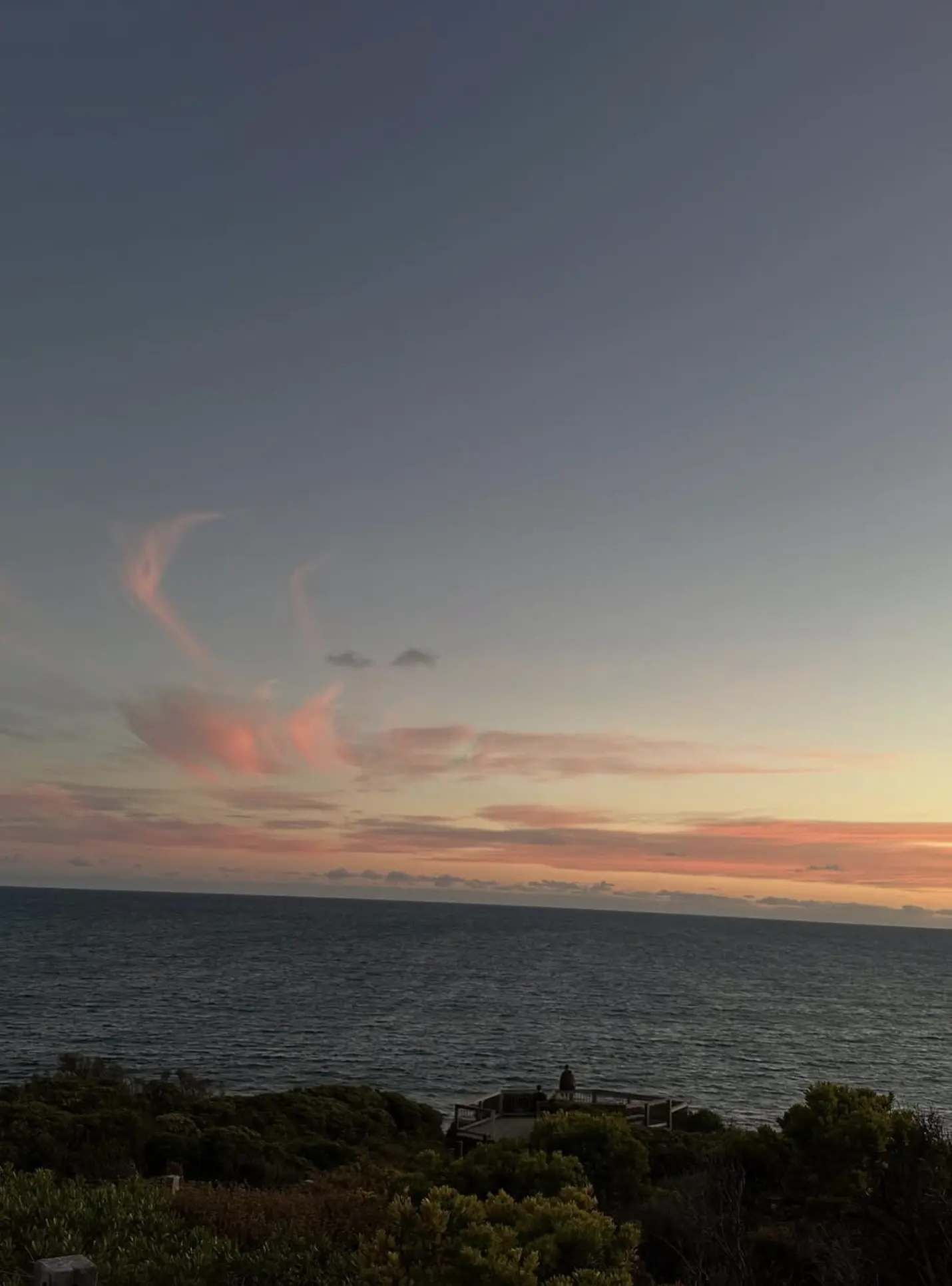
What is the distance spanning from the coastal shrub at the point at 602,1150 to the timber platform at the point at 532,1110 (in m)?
12.1

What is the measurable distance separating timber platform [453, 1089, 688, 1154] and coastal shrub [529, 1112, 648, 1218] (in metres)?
12.1

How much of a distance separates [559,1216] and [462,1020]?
67.7 meters

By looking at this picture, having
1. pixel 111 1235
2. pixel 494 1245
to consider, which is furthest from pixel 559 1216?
pixel 111 1235

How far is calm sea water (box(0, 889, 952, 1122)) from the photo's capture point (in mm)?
53125

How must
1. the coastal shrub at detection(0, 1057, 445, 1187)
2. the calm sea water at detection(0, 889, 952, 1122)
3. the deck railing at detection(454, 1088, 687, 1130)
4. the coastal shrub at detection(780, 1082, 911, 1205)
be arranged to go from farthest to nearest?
the calm sea water at detection(0, 889, 952, 1122)
the deck railing at detection(454, 1088, 687, 1130)
the coastal shrub at detection(0, 1057, 445, 1187)
the coastal shrub at detection(780, 1082, 911, 1205)

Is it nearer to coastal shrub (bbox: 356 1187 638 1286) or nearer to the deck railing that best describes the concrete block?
coastal shrub (bbox: 356 1187 638 1286)

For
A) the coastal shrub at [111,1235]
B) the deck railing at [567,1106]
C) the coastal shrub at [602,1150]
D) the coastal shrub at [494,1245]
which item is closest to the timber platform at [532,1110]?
the deck railing at [567,1106]

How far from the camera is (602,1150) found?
17.5 meters

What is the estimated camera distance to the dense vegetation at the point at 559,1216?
29.6 feet

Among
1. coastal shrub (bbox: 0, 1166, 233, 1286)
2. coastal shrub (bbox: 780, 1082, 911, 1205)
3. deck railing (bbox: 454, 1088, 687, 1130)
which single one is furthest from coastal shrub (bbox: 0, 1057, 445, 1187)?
coastal shrub (bbox: 780, 1082, 911, 1205)

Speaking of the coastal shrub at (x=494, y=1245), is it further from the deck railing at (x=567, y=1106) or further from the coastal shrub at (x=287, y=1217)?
the deck railing at (x=567, y=1106)

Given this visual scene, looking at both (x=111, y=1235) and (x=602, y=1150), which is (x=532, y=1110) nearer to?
(x=602, y=1150)

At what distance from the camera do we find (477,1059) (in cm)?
5650

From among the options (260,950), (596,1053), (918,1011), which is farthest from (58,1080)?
(260,950)
